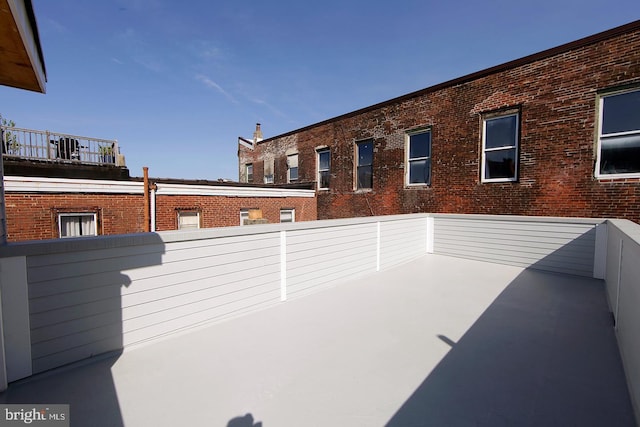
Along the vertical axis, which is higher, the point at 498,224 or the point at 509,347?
the point at 498,224

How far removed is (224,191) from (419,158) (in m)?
6.88

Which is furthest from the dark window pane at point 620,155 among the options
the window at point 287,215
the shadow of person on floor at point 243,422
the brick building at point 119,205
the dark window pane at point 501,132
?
the window at point 287,215

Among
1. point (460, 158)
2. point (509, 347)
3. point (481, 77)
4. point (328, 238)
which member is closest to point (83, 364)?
point (328, 238)

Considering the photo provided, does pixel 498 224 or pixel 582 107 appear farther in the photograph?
pixel 498 224

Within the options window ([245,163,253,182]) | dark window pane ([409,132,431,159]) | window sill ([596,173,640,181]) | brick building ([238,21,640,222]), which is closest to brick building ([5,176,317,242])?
brick building ([238,21,640,222])

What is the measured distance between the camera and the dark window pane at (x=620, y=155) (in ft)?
Answer: 19.1

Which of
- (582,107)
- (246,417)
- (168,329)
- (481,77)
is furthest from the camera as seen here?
(481,77)

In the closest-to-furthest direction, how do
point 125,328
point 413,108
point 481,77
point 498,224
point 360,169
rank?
point 125,328, point 498,224, point 481,77, point 413,108, point 360,169

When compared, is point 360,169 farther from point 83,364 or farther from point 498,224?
point 83,364

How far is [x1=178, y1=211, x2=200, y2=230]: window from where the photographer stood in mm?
9898

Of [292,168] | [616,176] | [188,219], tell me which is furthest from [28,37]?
[292,168]

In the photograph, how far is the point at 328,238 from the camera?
5105 mm

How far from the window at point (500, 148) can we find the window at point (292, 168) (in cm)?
892

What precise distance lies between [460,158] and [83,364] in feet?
28.7
